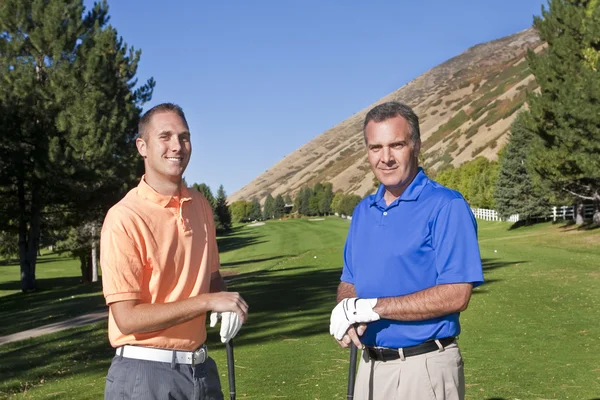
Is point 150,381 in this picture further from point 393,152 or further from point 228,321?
point 393,152

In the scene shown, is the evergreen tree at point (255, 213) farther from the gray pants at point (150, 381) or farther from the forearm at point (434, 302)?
the forearm at point (434, 302)

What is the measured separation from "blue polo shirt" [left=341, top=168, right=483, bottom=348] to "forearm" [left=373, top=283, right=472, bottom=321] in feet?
0.14

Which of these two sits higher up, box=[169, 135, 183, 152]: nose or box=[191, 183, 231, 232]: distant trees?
box=[191, 183, 231, 232]: distant trees

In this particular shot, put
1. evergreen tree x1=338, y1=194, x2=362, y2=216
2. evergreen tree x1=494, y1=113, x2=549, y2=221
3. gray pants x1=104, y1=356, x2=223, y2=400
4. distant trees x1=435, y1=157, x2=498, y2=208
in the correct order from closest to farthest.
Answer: gray pants x1=104, y1=356, x2=223, y2=400 → evergreen tree x1=494, y1=113, x2=549, y2=221 → distant trees x1=435, y1=157, x2=498, y2=208 → evergreen tree x1=338, y1=194, x2=362, y2=216

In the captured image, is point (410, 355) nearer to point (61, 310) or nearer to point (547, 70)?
point (61, 310)

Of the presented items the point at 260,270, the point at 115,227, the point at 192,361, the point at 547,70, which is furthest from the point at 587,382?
the point at 547,70

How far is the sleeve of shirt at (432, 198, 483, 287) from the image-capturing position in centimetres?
311

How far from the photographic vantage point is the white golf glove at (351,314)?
320 cm

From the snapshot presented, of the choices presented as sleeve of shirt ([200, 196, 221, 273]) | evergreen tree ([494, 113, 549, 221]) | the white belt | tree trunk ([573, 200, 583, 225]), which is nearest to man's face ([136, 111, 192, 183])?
sleeve of shirt ([200, 196, 221, 273])

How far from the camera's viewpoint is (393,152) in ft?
11.2

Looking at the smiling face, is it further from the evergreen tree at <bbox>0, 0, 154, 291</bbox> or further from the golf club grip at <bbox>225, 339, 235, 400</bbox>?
the evergreen tree at <bbox>0, 0, 154, 291</bbox>

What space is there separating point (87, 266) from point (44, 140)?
43.5 feet

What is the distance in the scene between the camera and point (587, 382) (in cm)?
773

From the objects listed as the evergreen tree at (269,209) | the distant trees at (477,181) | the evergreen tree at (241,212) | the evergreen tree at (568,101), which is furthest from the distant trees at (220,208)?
the evergreen tree at (568,101)
